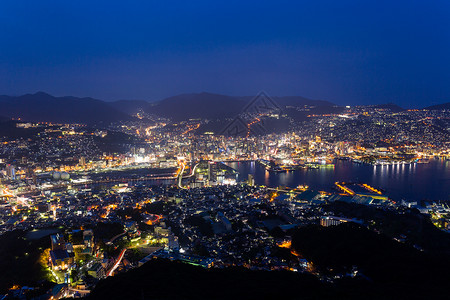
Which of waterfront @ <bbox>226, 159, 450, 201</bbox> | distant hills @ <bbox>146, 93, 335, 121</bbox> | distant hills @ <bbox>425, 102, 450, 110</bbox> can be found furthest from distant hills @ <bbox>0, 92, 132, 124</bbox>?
distant hills @ <bbox>425, 102, 450, 110</bbox>

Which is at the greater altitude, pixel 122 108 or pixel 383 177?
pixel 122 108

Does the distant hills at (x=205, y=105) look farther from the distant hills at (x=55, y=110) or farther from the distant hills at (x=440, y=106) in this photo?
the distant hills at (x=440, y=106)

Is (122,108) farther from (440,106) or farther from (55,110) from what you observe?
(440,106)

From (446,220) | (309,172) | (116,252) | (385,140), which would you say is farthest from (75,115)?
(446,220)

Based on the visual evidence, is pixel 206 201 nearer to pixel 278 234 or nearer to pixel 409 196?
pixel 278 234

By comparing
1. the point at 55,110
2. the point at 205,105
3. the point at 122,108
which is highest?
the point at 205,105

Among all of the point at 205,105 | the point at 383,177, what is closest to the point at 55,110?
the point at 205,105

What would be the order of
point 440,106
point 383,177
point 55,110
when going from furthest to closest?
point 55,110 < point 440,106 < point 383,177
